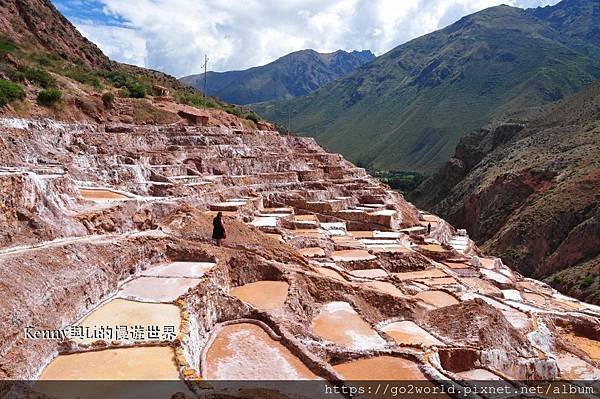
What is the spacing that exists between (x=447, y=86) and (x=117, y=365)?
141331mm

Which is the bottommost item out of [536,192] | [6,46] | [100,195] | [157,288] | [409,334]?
[409,334]

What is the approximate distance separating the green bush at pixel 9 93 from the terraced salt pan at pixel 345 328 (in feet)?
67.9

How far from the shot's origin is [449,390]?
9.75 meters

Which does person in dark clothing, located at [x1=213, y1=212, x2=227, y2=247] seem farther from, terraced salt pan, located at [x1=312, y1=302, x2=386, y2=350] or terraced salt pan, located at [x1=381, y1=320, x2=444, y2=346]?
terraced salt pan, located at [x1=381, y1=320, x2=444, y2=346]

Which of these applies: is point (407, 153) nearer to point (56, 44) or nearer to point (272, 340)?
point (56, 44)

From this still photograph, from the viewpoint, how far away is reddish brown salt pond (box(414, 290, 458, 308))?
53.9ft

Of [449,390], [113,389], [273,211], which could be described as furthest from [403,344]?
[273,211]

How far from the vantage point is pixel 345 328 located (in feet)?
43.1

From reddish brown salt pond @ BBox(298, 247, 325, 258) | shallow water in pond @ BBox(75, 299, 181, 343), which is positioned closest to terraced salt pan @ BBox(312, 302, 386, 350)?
shallow water in pond @ BBox(75, 299, 181, 343)

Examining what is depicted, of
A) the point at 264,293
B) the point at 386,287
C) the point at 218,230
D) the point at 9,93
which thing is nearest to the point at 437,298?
the point at 386,287

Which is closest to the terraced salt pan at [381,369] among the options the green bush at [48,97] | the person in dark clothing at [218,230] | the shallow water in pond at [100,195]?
the person in dark clothing at [218,230]

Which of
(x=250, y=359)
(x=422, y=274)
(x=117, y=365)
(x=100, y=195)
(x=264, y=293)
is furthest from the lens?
(x=422, y=274)

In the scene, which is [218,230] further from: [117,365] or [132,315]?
[117,365]

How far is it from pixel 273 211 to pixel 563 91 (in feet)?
318
